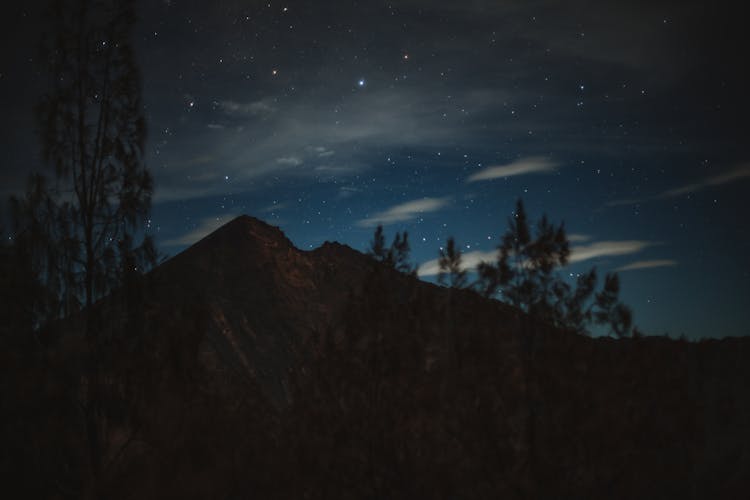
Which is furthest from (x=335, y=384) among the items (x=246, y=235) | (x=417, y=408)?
(x=246, y=235)

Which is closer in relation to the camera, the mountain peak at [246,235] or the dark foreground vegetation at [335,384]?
the dark foreground vegetation at [335,384]

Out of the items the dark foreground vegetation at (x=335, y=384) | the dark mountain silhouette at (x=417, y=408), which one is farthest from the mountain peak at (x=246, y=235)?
the dark mountain silhouette at (x=417, y=408)

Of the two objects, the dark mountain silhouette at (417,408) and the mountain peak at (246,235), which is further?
the mountain peak at (246,235)

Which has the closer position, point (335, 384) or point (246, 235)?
point (335, 384)

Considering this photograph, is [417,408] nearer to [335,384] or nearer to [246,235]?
[335,384]

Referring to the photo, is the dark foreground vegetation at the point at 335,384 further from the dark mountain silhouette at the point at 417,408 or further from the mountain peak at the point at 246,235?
the mountain peak at the point at 246,235

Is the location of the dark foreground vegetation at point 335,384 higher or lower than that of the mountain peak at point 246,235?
lower

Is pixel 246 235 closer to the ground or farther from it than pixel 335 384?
farther from it

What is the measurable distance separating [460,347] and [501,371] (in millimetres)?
884

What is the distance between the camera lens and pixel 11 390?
526 centimetres

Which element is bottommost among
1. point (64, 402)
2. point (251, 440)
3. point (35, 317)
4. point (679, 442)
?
point (679, 442)

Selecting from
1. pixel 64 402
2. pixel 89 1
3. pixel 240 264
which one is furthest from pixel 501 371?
pixel 240 264

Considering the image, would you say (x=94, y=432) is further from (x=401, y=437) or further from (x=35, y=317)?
(x=401, y=437)

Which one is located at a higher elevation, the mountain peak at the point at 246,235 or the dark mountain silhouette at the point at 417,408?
the mountain peak at the point at 246,235
